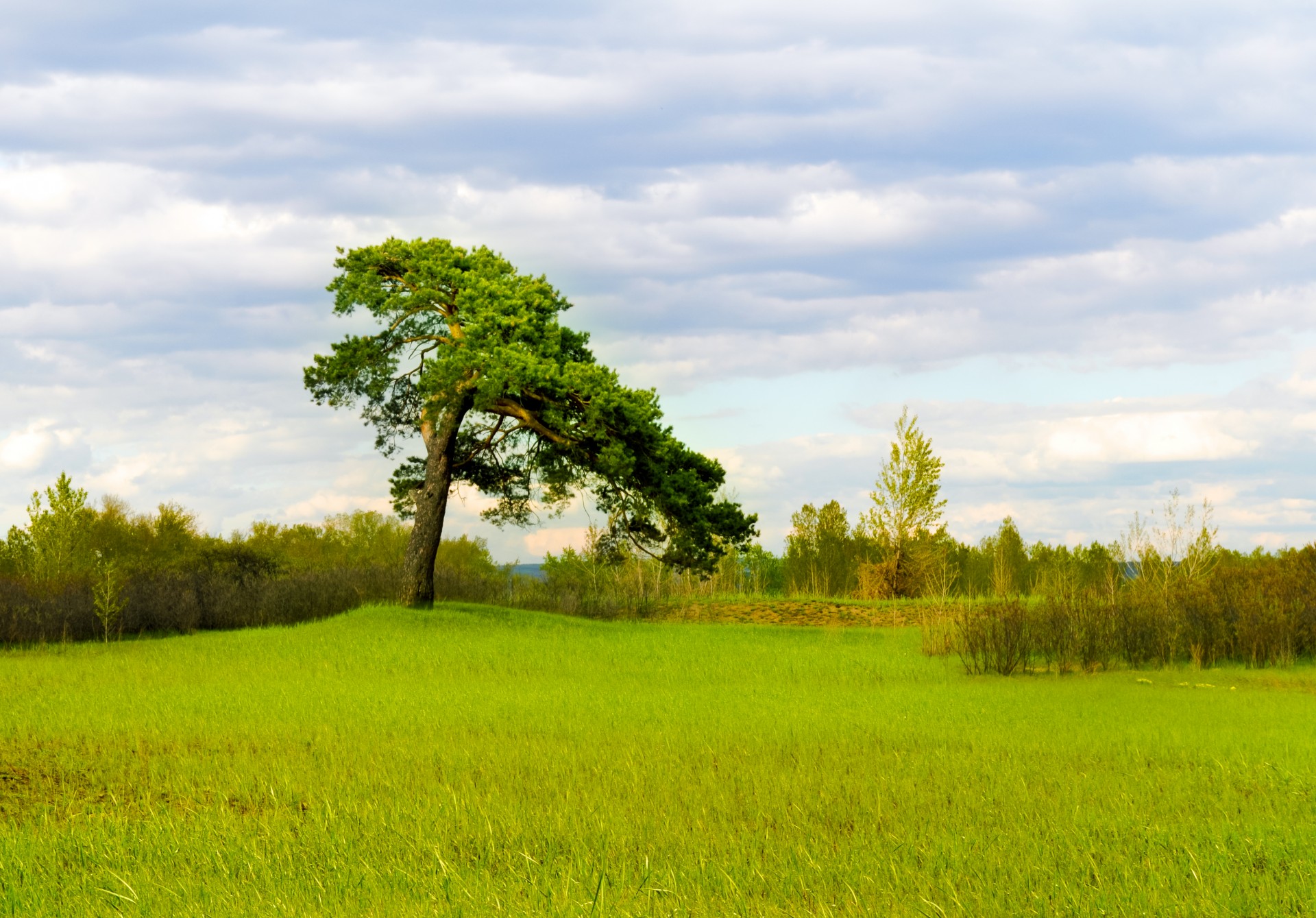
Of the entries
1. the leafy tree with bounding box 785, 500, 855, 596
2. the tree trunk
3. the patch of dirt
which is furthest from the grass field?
the leafy tree with bounding box 785, 500, 855, 596

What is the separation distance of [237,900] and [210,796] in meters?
2.94

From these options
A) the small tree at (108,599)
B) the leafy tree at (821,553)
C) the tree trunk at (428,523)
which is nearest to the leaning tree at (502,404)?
the tree trunk at (428,523)

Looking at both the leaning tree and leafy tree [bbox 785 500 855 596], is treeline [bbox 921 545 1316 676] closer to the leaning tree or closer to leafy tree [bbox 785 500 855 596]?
the leaning tree

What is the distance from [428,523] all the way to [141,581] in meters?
7.37

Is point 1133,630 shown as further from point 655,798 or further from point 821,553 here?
point 821,553

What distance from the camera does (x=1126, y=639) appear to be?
1711 cm

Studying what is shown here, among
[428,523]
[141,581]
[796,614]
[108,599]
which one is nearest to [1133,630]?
[796,614]

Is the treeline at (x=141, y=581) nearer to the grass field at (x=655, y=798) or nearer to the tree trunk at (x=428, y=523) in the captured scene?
the tree trunk at (x=428, y=523)

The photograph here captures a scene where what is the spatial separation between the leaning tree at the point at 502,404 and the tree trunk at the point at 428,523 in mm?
30

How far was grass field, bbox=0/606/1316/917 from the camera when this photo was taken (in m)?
4.98

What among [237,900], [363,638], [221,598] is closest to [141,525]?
[221,598]

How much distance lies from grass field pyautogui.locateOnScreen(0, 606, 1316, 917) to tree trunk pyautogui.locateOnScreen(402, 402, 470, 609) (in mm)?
9621

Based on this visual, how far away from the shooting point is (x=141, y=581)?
82.6ft

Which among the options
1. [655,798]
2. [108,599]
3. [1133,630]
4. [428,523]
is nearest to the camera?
[655,798]
